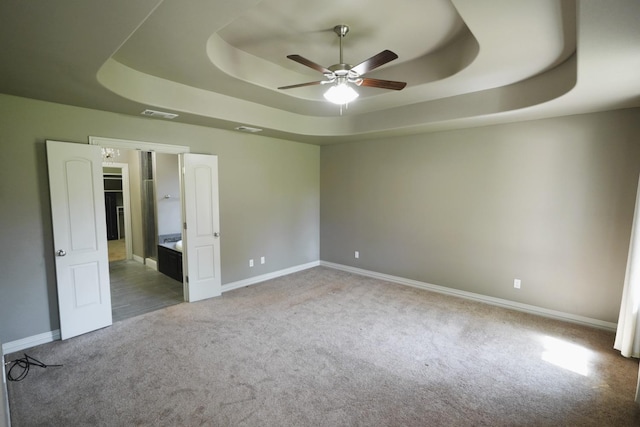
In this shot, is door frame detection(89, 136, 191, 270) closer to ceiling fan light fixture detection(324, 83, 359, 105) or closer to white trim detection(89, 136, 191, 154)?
white trim detection(89, 136, 191, 154)

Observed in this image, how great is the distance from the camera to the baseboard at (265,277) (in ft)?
16.4

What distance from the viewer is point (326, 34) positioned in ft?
9.62

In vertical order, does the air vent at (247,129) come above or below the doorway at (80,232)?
above

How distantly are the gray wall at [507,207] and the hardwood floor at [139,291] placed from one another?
10.9 feet

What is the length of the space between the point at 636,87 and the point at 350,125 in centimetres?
335

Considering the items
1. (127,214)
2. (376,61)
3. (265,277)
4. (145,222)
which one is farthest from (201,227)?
(127,214)

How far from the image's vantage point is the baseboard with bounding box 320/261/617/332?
12.2 feet

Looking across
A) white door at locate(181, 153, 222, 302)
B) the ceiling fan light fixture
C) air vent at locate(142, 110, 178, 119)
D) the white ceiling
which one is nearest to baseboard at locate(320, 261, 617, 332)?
the white ceiling

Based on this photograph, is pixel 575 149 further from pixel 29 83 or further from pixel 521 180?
pixel 29 83

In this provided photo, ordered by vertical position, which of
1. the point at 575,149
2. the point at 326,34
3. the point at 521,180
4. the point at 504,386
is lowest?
the point at 504,386

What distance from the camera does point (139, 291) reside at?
492 centimetres

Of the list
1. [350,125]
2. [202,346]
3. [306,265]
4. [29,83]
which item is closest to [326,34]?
[350,125]

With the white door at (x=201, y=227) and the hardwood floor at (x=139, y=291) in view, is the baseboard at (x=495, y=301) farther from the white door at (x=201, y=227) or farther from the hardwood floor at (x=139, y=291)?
the hardwood floor at (x=139, y=291)

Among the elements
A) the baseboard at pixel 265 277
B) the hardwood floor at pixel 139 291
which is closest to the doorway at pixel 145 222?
the hardwood floor at pixel 139 291
